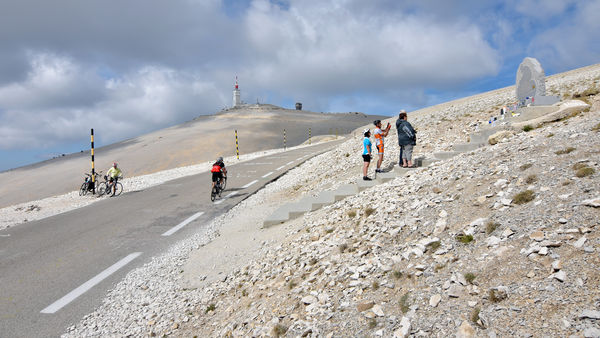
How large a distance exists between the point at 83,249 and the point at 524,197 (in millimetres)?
9792

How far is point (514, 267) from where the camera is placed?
363 centimetres

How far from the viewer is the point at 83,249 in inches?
342

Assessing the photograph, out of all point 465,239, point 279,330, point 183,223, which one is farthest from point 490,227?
point 183,223

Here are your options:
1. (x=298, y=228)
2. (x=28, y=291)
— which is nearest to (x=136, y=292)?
(x=28, y=291)

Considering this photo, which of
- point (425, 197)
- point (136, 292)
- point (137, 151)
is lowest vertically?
point (136, 292)

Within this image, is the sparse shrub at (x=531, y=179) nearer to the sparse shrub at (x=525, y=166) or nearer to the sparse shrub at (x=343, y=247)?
the sparse shrub at (x=525, y=166)

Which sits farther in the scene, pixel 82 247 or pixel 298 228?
pixel 82 247

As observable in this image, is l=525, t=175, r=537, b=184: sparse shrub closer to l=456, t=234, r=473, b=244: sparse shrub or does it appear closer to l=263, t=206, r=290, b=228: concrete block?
l=456, t=234, r=473, b=244: sparse shrub

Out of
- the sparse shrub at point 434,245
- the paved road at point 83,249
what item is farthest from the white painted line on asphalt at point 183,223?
the sparse shrub at point 434,245

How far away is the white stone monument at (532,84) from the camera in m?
12.1

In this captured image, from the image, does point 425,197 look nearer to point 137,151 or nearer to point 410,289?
point 410,289

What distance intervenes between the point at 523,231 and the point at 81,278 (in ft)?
26.1

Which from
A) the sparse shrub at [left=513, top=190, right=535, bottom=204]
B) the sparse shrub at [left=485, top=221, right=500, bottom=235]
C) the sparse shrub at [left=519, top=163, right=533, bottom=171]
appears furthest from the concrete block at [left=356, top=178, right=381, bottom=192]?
the sparse shrub at [left=485, top=221, right=500, bottom=235]

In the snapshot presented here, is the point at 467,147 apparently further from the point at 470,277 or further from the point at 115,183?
the point at 115,183
